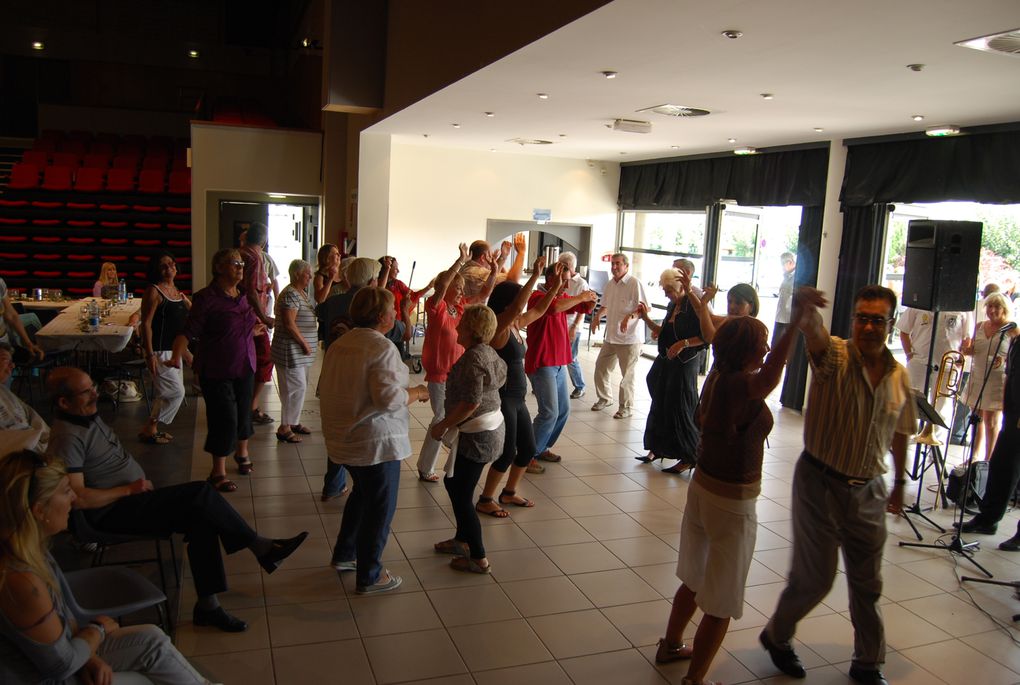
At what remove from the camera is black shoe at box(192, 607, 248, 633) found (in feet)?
11.0

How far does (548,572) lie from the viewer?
4102 millimetres

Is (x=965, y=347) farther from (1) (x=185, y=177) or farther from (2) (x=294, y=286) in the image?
(1) (x=185, y=177)

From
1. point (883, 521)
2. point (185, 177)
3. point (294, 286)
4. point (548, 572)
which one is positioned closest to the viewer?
point (883, 521)

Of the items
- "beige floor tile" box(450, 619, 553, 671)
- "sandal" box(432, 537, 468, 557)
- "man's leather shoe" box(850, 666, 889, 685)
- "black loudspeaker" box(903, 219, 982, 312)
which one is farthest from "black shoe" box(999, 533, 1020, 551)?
"sandal" box(432, 537, 468, 557)

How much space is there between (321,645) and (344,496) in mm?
1795

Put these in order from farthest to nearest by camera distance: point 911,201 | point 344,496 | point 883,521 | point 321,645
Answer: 1. point 911,201
2. point 344,496
3. point 321,645
4. point 883,521

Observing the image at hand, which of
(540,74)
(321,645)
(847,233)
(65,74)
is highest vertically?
(65,74)

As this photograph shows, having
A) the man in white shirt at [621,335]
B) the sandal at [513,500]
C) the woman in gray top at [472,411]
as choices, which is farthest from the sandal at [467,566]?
the man in white shirt at [621,335]

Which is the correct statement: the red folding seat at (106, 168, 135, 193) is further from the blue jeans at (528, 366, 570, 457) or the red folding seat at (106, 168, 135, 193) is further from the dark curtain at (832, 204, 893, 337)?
the dark curtain at (832, 204, 893, 337)

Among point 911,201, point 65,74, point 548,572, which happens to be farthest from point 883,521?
point 65,74

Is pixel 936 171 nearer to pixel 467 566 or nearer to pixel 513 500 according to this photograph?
pixel 513 500

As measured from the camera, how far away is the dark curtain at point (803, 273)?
8.34 metres

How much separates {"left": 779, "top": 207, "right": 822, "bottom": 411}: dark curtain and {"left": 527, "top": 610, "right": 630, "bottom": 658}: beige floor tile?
18.0 ft

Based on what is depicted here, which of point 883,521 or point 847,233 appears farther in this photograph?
point 847,233
